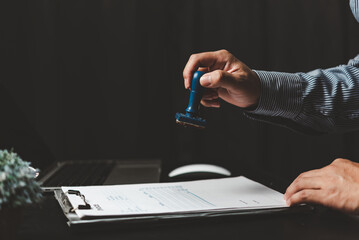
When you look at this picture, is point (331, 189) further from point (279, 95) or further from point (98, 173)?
point (98, 173)

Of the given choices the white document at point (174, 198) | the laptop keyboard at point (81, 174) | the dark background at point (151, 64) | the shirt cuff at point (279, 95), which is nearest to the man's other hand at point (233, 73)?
the shirt cuff at point (279, 95)

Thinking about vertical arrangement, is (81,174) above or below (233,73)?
below

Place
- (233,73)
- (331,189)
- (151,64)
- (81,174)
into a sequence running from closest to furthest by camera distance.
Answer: (331,189)
(233,73)
(81,174)
(151,64)

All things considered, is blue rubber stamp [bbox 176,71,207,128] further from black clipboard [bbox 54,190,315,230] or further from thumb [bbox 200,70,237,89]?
black clipboard [bbox 54,190,315,230]

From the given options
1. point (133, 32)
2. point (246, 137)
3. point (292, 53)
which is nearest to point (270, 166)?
point (246, 137)

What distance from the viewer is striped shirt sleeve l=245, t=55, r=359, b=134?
2.81 ft

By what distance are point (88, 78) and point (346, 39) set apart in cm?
129

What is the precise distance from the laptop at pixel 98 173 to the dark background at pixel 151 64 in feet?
1.86

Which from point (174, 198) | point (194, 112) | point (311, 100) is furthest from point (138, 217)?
point (311, 100)

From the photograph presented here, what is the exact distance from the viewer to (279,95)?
2.81 feet

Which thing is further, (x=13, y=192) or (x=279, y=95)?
(x=279, y=95)

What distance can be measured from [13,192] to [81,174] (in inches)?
20.0

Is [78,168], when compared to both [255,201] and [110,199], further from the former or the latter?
[255,201]

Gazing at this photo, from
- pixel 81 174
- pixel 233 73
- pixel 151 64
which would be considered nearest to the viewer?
pixel 233 73
